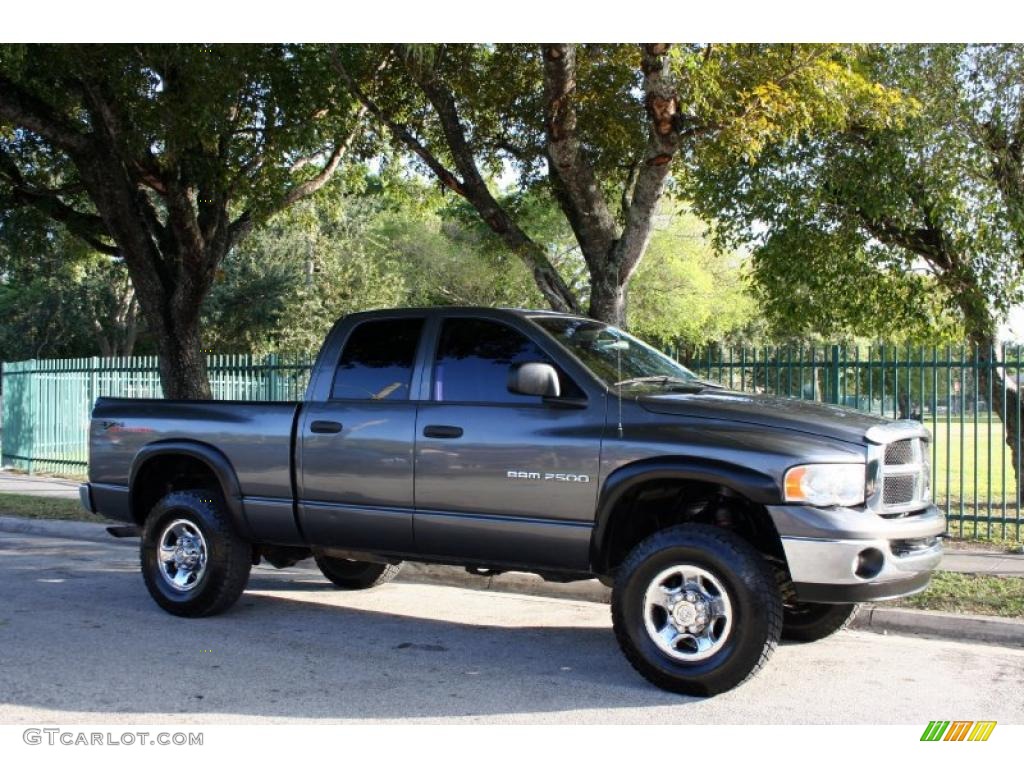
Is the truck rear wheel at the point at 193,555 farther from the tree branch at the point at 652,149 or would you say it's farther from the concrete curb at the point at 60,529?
the tree branch at the point at 652,149

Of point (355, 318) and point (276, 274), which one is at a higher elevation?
point (276, 274)

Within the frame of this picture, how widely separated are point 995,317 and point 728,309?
2720 cm

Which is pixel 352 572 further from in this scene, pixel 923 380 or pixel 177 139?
pixel 923 380

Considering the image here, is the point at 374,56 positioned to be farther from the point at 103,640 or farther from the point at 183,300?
the point at 103,640

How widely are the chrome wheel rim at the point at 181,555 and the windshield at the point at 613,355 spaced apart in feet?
9.59

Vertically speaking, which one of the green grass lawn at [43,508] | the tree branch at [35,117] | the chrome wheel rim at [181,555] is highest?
the tree branch at [35,117]

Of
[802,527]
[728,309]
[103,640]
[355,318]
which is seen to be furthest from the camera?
[728,309]

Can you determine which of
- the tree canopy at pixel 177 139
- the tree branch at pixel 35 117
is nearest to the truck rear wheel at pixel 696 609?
the tree canopy at pixel 177 139

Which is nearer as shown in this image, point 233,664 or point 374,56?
point 233,664

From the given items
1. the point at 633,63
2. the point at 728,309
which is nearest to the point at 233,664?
the point at 633,63

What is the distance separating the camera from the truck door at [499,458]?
5.89m

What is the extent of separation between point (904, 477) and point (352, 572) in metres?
4.62

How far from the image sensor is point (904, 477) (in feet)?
18.5

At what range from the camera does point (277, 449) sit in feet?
22.9
